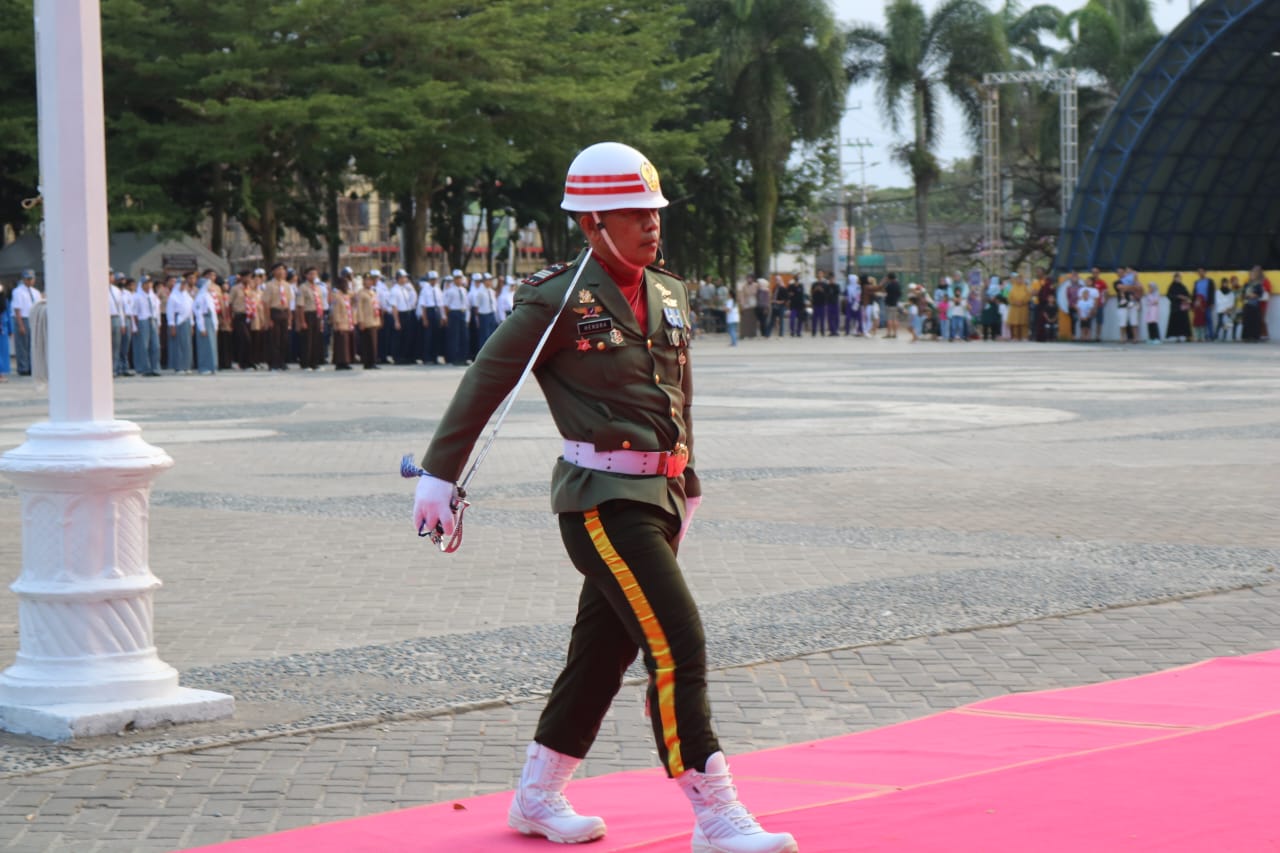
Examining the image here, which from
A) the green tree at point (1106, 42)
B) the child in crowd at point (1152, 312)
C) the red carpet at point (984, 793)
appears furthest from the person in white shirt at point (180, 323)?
the green tree at point (1106, 42)

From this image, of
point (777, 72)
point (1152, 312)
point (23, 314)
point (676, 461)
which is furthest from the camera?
point (777, 72)

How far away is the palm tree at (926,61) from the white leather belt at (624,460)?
52491 mm

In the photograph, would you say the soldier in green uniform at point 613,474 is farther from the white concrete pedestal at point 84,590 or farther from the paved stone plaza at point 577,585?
the white concrete pedestal at point 84,590

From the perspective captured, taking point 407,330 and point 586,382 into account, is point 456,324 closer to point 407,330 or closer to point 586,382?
point 407,330

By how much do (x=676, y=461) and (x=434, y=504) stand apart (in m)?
0.62

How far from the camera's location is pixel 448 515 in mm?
4445

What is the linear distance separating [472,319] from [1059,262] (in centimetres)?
1874

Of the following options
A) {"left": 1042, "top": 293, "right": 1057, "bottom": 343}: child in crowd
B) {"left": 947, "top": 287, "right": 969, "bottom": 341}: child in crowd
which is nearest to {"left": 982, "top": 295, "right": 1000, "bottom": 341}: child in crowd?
{"left": 947, "top": 287, "right": 969, "bottom": 341}: child in crowd

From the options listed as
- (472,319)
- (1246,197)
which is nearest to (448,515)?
(472,319)

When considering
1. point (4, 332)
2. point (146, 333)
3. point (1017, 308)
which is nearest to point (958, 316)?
point (1017, 308)

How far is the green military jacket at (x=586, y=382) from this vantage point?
4477mm

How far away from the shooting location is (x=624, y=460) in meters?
4.48

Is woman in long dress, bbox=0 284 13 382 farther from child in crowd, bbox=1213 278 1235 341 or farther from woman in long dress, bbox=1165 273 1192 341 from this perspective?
child in crowd, bbox=1213 278 1235 341

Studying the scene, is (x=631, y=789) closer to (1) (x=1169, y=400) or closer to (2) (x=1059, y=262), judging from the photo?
(1) (x=1169, y=400)
